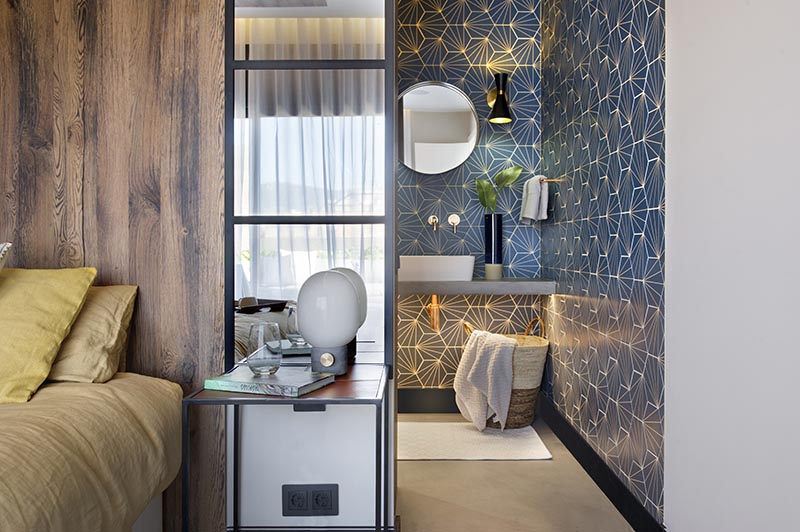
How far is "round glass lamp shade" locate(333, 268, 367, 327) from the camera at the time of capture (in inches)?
77.4

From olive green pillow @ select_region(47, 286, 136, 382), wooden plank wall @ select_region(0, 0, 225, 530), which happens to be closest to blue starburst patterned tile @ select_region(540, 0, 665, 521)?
wooden plank wall @ select_region(0, 0, 225, 530)

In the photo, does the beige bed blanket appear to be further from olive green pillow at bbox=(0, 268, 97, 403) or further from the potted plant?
the potted plant

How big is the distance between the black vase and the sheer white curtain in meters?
1.92

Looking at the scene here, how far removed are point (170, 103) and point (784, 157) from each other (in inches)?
70.6

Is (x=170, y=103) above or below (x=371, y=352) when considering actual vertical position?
above

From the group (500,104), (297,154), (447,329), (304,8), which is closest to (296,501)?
(297,154)

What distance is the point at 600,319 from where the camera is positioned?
2.78 m

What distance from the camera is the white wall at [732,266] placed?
1.43 meters

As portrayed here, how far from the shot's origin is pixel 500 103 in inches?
151

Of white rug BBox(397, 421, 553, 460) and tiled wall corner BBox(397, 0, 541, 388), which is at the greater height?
tiled wall corner BBox(397, 0, 541, 388)

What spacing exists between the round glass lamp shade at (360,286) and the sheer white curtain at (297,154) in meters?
0.03

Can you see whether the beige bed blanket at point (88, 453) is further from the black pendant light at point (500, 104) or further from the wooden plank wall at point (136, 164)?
the black pendant light at point (500, 104)

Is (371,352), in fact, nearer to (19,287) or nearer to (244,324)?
(244,324)

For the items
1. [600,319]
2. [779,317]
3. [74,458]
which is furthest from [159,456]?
[600,319]
